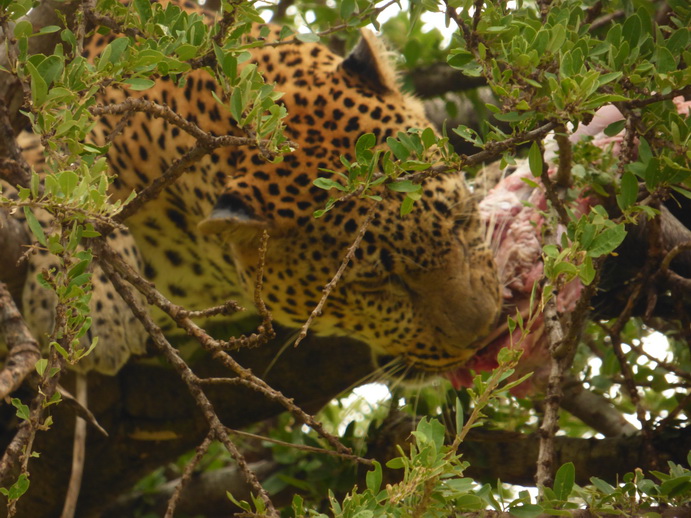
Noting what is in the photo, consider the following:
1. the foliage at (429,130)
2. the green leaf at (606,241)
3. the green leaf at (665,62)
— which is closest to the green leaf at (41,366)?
the foliage at (429,130)

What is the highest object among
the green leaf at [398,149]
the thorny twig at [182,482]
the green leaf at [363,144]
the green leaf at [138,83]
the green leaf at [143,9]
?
the green leaf at [143,9]

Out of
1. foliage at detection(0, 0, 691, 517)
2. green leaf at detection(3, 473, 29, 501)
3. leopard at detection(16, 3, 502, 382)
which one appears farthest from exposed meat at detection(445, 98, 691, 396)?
green leaf at detection(3, 473, 29, 501)

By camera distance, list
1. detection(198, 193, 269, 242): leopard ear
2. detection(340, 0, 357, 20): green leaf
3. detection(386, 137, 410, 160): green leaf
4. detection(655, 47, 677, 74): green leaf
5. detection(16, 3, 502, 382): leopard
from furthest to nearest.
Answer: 1. detection(16, 3, 502, 382): leopard
2. detection(198, 193, 269, 242): leopard ear
3. detection(340, 0, 357, 20): green leaf
4. detection(386, 137, 410, 160): green leaf
5. detection(655, 47, 677, 74): green leaf

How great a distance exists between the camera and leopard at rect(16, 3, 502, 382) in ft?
10.5

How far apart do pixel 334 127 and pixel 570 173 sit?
3.20 ft

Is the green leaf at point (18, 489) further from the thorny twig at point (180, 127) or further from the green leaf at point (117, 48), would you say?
the green leaf at point (117, 48)

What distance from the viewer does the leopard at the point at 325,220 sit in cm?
321

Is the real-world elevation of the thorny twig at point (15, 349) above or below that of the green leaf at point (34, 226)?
below

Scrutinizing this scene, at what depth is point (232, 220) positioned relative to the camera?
3021 mm

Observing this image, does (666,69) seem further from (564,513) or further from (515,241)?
(515,241)

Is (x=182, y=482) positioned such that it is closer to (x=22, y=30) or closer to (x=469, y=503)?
(x=469, y=503)

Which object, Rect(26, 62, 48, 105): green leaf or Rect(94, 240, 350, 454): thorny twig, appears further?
Rect(94, 240, 350, 454): thorny twig

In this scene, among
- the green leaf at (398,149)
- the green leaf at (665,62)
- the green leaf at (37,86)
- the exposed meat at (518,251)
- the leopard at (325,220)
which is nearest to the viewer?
the green leaf at (37,86)

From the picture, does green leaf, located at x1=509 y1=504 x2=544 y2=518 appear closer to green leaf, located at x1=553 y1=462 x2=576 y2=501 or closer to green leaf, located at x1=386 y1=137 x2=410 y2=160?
green leaf, located at x1=553 y1=462 x2=576 y2=501
